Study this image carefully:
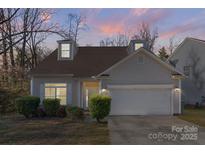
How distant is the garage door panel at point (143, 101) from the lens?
20125mm

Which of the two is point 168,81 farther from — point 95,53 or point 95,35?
point 95,35

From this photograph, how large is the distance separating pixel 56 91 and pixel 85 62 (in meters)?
3.63

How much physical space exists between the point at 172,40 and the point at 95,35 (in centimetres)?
1738

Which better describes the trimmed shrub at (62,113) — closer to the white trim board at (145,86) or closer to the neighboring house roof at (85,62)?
the white trim board at (145,86)

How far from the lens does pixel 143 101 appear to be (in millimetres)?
20172

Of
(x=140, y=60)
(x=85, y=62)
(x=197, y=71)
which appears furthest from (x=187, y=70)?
(x=140, y=60)

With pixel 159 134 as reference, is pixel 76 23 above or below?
above

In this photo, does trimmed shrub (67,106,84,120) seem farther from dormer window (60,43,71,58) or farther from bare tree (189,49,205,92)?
bare tree (189,49,205,92)

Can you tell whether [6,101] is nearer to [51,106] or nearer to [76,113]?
[51,106]

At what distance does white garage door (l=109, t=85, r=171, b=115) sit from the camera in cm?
2012

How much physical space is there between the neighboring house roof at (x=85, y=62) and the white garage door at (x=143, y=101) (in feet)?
11.5

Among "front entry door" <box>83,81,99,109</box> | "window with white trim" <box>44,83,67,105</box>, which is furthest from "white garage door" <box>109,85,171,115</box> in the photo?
"window with white trim" <box>44,83,67,105</box>

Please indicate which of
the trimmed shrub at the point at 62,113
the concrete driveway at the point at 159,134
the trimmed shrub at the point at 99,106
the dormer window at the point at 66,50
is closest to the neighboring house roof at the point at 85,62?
the dormer window at the point at 66,50

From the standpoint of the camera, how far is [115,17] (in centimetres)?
2236
